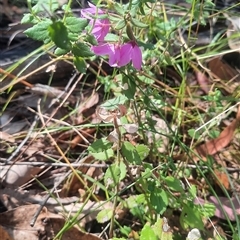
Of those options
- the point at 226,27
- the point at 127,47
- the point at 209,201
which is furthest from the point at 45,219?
the point at 226,27

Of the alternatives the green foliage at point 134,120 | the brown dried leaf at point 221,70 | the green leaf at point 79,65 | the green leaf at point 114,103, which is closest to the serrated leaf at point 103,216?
the green foliage at point 134,120

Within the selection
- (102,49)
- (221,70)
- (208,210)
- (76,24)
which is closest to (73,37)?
(76,24)

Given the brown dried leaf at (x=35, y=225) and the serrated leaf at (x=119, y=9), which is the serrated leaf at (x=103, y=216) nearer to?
the brown dried leaf at (x=35, y=225)

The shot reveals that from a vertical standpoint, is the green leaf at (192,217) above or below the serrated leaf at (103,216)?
above

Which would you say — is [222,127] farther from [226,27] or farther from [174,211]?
[226,27]

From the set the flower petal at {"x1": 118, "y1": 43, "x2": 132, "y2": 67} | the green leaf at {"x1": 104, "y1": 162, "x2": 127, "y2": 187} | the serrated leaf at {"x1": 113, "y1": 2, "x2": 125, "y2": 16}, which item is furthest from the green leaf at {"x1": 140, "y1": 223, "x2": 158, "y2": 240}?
the serrated leaf at {"x1": 113, "y1": 2, "x2": 125, "y2": 16}

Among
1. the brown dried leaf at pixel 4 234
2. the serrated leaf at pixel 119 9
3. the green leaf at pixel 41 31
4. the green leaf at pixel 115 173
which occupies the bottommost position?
the brown dried leaf at pixel 4 234
